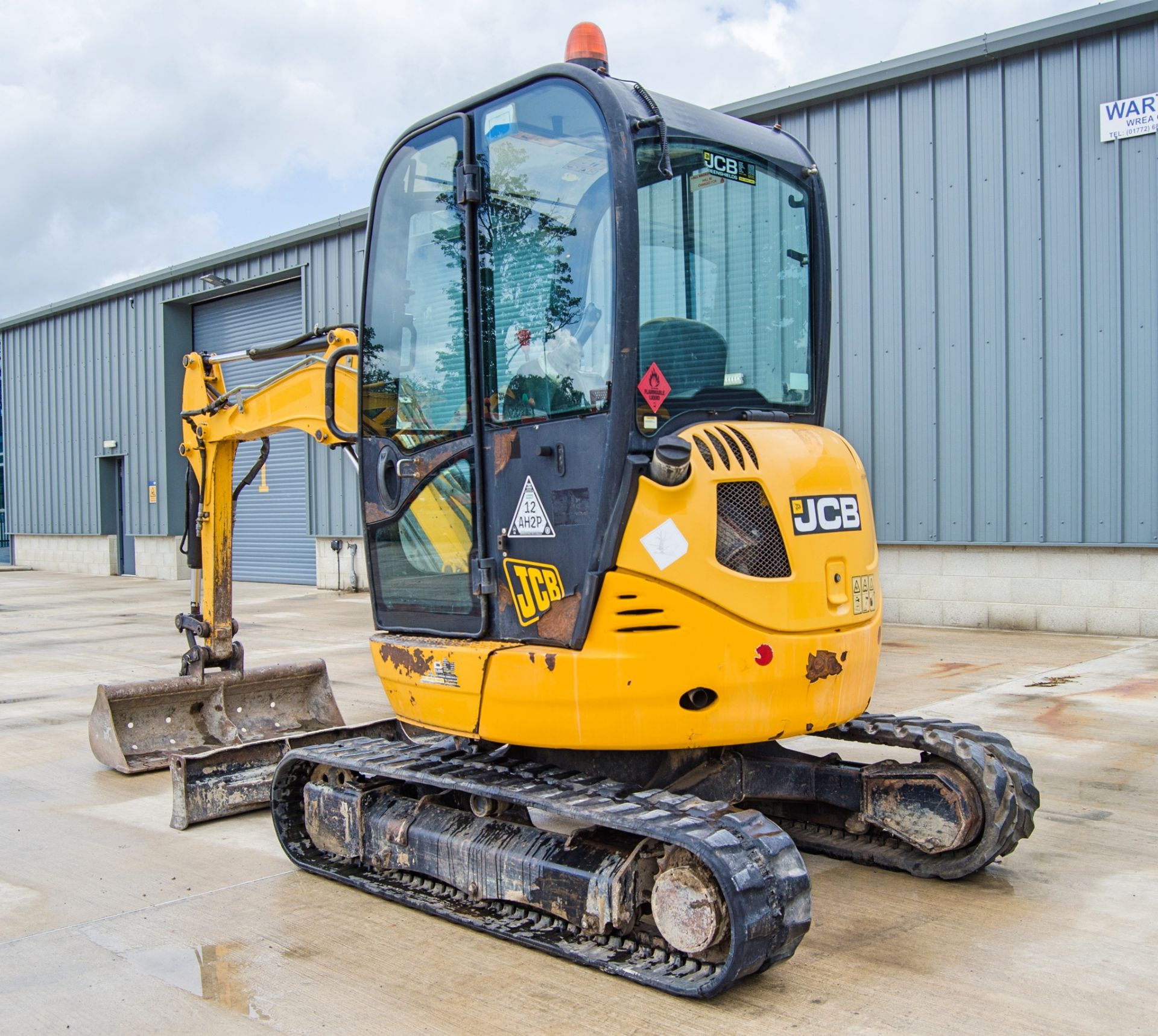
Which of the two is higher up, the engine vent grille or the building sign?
the building sign

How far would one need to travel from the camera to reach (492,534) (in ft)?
14.8

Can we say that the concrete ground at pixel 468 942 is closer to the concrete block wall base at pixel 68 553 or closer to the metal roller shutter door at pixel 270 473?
the metal roller shutter door at pixel 270 473

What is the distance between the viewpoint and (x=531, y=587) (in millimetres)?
4324

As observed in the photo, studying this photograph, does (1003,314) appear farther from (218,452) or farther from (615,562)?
(615,562)

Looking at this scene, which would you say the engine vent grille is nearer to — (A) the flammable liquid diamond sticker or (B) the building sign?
(A) the flammable liquid diamond sticker

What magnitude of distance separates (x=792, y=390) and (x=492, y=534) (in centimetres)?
135

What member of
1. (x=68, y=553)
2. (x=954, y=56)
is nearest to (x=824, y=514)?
(x=954, y=56)

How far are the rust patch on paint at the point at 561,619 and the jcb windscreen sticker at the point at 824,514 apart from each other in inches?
32.6

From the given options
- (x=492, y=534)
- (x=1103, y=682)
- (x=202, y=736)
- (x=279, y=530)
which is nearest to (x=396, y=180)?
(x=492, y=534)

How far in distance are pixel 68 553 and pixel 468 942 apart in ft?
92.3

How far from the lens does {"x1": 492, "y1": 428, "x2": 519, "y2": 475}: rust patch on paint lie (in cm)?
440

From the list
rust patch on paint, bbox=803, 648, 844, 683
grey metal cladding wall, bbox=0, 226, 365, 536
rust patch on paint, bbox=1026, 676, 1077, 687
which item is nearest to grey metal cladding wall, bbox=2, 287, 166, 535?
Answer: grey metal cladding wall, bbox=0, 226, 365, 536

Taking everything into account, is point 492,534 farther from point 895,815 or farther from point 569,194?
point 895,815

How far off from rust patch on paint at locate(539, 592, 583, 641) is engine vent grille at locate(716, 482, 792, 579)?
0.57 meters
